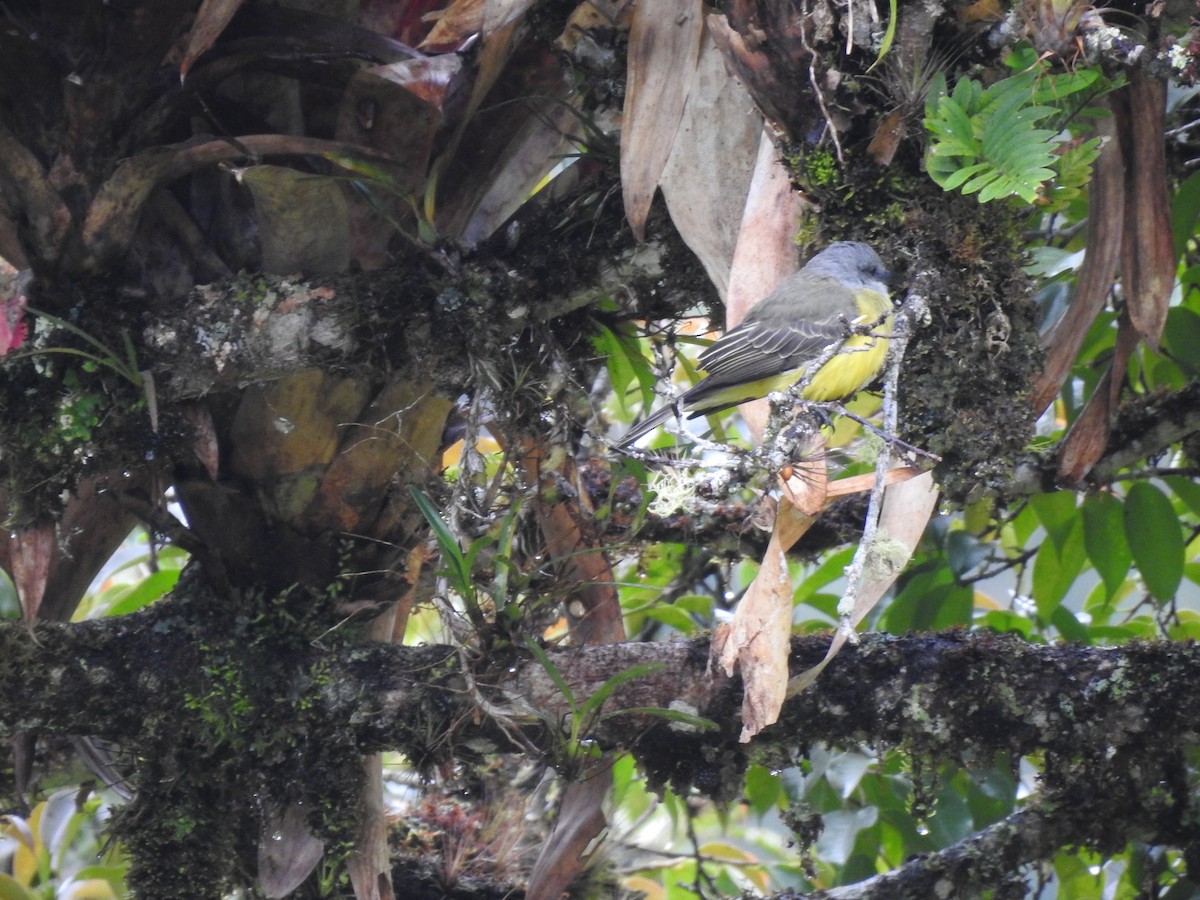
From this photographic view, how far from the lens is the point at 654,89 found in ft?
6.07

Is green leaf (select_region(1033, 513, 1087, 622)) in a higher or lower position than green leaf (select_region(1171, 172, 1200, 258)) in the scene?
lower

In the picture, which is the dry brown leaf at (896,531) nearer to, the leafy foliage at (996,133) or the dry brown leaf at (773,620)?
the dry brown leaf at (773,620)

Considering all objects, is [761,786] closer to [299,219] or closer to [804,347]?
[804,347]

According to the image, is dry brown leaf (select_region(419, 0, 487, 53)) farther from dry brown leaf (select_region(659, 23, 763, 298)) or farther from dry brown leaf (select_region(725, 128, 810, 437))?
dry brown leaf (select_region(725, 128, 810, 437))

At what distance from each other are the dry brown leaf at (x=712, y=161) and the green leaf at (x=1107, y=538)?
124cm

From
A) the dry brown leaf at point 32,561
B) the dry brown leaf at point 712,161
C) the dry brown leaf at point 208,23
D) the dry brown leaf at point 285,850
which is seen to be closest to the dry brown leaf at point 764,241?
the dry brown leaf at point 712,161

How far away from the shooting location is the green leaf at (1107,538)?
2.65 metres

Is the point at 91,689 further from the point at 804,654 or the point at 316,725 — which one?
the point at 804,654

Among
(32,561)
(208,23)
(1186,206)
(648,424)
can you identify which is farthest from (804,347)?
(32,561)

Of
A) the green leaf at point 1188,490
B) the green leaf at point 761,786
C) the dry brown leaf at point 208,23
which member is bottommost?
the green leaf at point 761,786

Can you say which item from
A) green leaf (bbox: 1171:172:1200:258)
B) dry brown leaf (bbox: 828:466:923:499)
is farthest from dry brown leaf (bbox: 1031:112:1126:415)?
green leaf (bbox: 1171:172:1200:258)

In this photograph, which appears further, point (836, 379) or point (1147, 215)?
point (836, 379)

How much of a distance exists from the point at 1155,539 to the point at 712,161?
4.52ft

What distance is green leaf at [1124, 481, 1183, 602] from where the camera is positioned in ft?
8.40
